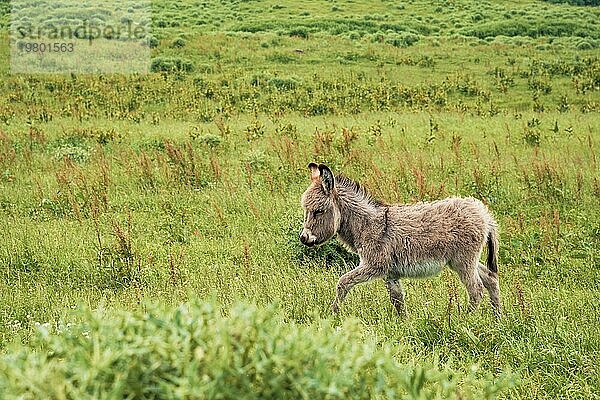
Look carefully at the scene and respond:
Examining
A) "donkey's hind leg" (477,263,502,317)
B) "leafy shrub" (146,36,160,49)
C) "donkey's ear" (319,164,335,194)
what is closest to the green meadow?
"donkey's hind leg" (477,263,502,317)

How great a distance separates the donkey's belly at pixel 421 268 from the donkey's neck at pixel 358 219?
1.37 ft

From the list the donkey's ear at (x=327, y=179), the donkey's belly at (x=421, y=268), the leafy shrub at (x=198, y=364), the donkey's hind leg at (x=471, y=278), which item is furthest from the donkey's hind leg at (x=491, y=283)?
the leafy shrub at (x=198, y=364)

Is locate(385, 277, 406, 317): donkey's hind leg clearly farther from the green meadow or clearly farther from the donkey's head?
the donkey's head

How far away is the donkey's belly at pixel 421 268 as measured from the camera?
6.39 metres

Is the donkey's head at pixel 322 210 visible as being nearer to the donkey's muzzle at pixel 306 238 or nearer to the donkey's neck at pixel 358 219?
the donkey's muzzle at pixel 306 238

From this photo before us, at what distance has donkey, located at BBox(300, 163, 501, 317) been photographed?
6.39 m

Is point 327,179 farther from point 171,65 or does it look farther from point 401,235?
point 171,65

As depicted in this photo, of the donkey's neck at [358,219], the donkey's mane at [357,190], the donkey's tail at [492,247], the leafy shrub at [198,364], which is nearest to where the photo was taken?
the leafy shrub at [198,364]

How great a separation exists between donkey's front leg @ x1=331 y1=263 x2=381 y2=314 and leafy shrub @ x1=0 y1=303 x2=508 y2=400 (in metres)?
3.76

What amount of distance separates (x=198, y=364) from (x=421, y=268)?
4445 millimetres

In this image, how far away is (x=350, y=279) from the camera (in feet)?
20.9

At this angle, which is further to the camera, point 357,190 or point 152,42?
point 152,42

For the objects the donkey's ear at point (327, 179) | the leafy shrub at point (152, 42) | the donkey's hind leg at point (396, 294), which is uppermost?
the donkey's ear at point (327, 179)

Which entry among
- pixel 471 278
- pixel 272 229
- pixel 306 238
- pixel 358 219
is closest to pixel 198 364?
pixel 306 238
